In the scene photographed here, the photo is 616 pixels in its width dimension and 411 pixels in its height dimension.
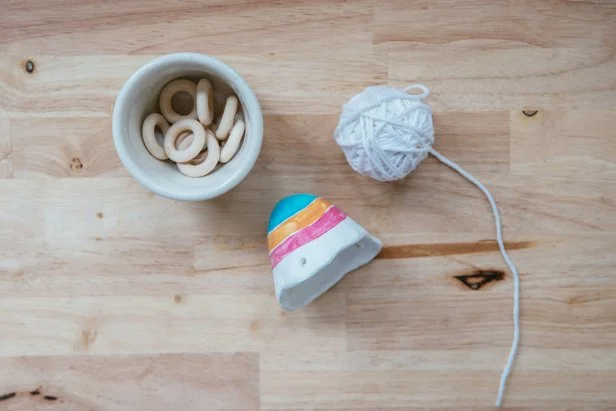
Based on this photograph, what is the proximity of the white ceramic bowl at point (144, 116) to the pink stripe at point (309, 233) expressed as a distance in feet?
0.25

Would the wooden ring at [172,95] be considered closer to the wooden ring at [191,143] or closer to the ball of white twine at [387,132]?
the wooden ring at [191,143]

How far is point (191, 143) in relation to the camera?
21.8 inches

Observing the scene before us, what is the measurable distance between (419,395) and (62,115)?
0.43m

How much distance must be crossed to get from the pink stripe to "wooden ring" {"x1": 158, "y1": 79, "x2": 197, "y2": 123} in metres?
0.14

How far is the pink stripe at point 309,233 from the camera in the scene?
54 centimetres

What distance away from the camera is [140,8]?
590mm

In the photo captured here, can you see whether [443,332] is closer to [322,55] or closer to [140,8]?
[322,55]

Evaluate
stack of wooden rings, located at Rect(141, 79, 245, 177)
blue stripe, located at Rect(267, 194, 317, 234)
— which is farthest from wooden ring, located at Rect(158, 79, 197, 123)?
blue stripe, located at Rect(267, 194, 317, 234)

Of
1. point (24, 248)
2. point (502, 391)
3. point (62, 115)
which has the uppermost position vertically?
point (62, 115)

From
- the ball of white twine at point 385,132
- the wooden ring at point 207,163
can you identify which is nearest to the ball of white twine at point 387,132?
the ball of white twine at point 385,132

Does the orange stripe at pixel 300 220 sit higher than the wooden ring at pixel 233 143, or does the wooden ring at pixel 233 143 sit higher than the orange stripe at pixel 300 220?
the wooden ring at pixel 233 143

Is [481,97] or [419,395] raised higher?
[481,97]

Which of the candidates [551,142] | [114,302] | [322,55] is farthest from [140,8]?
[551,142]

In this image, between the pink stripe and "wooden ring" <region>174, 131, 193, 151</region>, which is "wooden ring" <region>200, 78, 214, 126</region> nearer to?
"wooden ring" <region>174, 131, 193, 151</region>
